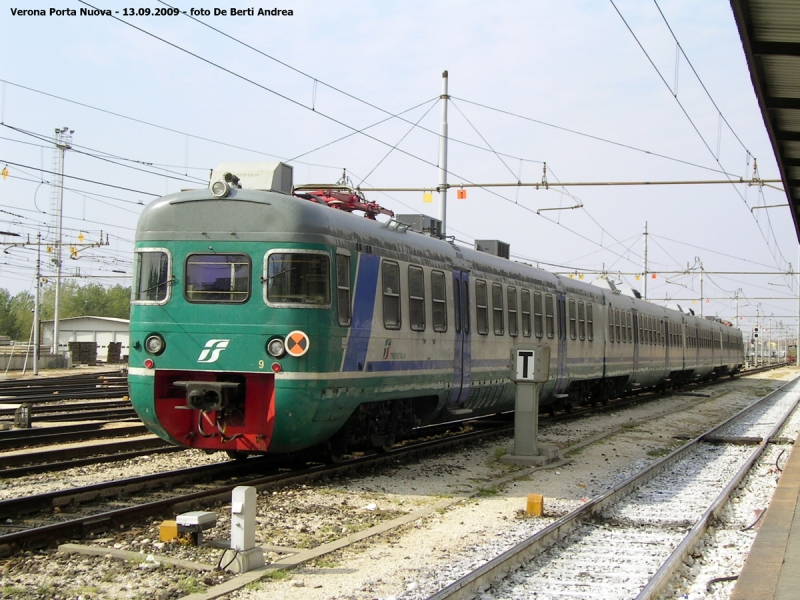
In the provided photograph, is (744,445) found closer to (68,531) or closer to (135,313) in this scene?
(135,313)

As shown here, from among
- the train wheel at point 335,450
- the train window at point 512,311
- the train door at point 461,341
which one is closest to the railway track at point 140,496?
the train wheel at point 335,450

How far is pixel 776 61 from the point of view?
9.08 meters

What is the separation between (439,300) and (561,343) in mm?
6804

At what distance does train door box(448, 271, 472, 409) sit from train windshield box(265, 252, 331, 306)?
3972 millimetres

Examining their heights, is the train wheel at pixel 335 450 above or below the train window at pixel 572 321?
below

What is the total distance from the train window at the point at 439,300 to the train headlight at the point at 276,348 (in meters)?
3.54

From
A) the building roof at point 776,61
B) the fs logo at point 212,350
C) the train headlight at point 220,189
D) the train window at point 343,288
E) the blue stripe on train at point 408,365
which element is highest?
the building roof at point 776,61

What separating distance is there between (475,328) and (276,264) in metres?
5.21

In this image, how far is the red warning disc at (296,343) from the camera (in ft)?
32.4

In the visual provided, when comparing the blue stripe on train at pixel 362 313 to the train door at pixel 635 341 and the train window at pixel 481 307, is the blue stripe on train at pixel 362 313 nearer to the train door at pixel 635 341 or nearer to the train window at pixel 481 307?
the train window at pixel 481 307

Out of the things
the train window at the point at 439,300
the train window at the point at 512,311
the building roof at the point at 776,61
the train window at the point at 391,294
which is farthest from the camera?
the train window at the point at 512,311

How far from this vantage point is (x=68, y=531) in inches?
285

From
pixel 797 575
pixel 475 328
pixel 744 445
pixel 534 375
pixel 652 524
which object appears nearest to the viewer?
pixel 797 575

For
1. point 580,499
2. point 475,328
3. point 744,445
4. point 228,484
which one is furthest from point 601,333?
point 228,484
